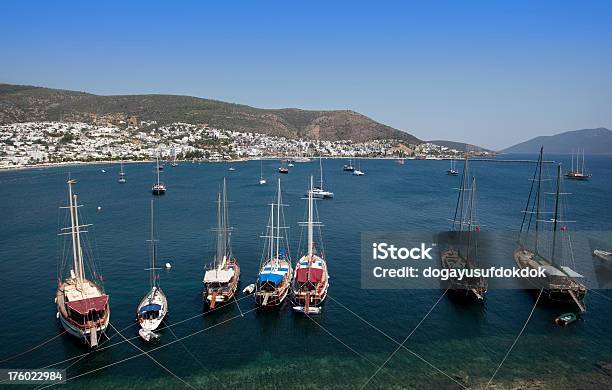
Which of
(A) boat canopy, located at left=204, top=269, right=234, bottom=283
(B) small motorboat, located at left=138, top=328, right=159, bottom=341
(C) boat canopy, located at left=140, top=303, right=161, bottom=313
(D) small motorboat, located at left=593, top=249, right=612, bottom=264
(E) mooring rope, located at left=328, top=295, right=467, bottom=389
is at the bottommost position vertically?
(E) mooring rope, located at left=328, top=295, right=467, bottom=389

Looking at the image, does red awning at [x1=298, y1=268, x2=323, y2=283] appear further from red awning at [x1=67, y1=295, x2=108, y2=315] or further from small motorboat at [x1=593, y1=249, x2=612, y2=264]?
small motorboat at [x1=593, y1=249, x2=612, y2=264]

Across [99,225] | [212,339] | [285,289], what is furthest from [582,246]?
[99,225]

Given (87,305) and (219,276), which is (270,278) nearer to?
(219,276)

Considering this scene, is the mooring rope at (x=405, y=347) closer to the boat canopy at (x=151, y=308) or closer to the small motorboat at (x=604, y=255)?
the boat canopy at (x=151, y=308)

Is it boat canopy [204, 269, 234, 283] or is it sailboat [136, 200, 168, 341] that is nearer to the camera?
sailboat [136, 200, 168, 341]

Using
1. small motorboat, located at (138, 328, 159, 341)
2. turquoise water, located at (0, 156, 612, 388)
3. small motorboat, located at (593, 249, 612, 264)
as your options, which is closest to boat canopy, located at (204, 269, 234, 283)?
turquoise water, located at (0, 156, 612, 388)

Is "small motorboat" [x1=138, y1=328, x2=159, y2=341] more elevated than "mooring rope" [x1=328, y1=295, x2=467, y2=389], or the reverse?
"small motorboat" [x1=138, y1=328, x2=159, y2=341]

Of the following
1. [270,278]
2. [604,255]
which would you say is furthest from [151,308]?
[604,255]
